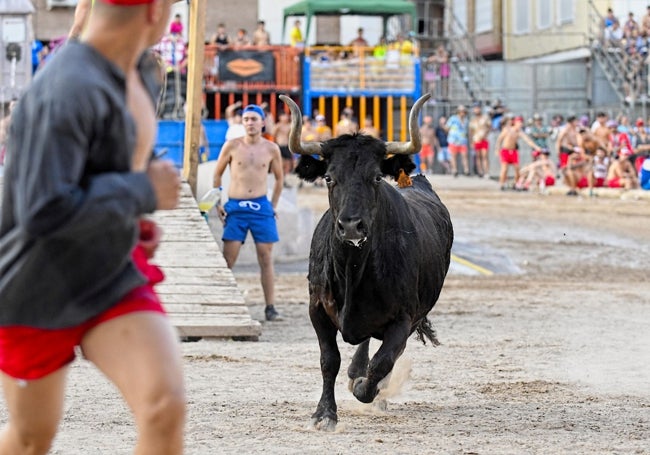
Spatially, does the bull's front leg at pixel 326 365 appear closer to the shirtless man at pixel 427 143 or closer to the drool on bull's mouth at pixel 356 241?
the drool on bull's mouth at pixel 356 241

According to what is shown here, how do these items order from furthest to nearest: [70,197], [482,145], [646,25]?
[646,25] → [482,145] → [70,197]

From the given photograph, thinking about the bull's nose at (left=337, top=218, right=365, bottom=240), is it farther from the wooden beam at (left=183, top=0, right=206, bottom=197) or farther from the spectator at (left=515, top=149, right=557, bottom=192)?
the spectator at (left=515, top=149, right=557, bottom=192)

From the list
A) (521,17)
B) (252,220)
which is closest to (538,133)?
(521,17)

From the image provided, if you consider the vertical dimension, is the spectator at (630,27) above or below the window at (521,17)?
below

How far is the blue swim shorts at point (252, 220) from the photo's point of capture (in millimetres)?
12430

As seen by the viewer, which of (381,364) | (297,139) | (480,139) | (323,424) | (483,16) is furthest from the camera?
(483,16)

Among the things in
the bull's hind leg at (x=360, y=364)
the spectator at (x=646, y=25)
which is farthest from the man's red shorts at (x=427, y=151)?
the bull's hind leg at (x=360, y=364)

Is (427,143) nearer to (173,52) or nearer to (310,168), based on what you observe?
(173,52)

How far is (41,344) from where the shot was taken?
374cm

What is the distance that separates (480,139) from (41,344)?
30971 millimetres

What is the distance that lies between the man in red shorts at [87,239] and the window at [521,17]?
1662 inches

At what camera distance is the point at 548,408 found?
7.77m

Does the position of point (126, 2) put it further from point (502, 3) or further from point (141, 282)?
point (502, 3)

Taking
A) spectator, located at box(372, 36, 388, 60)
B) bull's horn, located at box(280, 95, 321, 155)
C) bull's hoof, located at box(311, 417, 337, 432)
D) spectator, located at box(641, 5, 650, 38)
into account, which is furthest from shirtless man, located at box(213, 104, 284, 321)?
spectator, located at box(641, 5, 650, 38)
